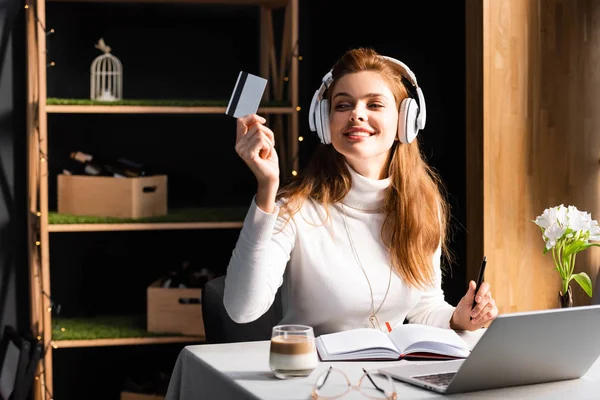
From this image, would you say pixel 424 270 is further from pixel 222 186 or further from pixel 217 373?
pixel 222 186

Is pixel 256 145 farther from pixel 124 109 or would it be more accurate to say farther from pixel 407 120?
pixel 124 109

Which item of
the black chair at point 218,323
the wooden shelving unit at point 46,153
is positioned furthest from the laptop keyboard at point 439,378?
the wooden shelving unit at point 46,153

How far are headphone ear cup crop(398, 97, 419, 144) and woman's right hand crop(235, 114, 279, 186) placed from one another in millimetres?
571

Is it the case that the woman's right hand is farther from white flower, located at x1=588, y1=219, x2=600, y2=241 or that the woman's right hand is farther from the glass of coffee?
white flower, located at x1=588, y1=219, x2=600, y2=241

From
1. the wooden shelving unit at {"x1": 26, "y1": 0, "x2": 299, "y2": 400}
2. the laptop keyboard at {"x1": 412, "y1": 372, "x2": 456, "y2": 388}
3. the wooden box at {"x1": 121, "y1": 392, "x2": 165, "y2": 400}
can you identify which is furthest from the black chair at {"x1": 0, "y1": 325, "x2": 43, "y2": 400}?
the laptop keyboard at {"x1": 412, "y1": 372, "x2": 456, "y2": 388}

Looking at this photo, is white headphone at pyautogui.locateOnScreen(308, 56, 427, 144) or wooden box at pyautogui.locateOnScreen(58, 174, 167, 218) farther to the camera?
wooden box at pyautogui.locateOnScreen(58, 174, 167, 218)

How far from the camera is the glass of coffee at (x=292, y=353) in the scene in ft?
4.92

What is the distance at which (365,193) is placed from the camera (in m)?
2.28

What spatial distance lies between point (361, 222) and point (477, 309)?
419 millimetres

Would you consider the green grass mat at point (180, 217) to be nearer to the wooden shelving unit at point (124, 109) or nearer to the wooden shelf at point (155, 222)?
the wooden shelf at point (155, 222)

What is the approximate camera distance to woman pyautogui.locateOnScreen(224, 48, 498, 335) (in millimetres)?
2158

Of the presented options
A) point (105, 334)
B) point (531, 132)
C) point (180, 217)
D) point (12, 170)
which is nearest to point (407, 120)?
point (531, 132)

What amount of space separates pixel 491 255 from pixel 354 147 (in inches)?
51.2

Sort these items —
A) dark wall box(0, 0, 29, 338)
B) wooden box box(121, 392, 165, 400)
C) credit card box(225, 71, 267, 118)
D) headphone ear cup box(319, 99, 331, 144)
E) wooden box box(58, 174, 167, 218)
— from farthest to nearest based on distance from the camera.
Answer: dark wall box(0, 0, 29, 338) < wooden box box(121, 392, 165, 400) < wooden box box(58, 174, 167, 218) < headphone ear cup box(319, 99, 331, 144) < credit card box(225, 71, 267, 118)
